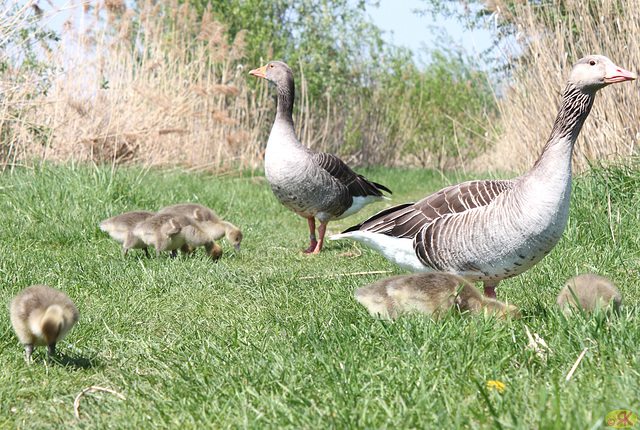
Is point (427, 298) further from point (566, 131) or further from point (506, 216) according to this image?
point (566, 131)

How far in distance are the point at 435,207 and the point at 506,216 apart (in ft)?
2.13

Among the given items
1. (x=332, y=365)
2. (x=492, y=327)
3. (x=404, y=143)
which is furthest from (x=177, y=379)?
(x=404, y=143)

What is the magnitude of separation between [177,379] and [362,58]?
1832 centimetres

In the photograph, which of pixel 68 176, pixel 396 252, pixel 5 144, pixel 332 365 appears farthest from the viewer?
pixel 5 144

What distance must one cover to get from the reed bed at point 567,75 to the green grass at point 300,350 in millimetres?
1389

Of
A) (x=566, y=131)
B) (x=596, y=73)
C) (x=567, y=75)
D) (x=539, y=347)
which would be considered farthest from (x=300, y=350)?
(x=567, y=75)

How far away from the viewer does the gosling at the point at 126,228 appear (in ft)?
18.8

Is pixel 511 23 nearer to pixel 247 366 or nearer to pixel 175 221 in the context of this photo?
pixel 175 221

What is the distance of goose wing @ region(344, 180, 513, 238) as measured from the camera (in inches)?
156

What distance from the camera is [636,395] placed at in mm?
2299

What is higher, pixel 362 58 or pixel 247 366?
pixel 362 58

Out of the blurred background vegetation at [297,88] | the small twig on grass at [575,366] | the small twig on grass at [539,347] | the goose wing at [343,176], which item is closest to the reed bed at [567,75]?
the blurred background vegetation at [297,88]

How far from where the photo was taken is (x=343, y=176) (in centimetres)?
764

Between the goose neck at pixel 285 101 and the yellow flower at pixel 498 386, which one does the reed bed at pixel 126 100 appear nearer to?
the goose neck at pixel 285 101
